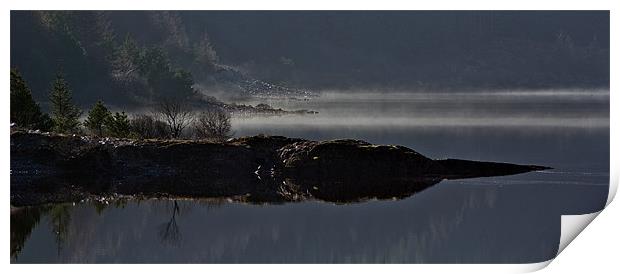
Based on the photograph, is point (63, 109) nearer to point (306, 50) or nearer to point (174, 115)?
point (174, 115)

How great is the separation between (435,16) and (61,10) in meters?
3.63

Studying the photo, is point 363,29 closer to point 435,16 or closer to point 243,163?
point 435,16

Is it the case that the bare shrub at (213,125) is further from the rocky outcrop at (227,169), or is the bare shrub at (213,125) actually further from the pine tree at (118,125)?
the pine tree at (118,125)

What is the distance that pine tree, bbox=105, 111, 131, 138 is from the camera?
1160cm


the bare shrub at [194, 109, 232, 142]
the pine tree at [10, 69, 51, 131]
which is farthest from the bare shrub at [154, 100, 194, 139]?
the pine tree at [10, 69, 51, 131]

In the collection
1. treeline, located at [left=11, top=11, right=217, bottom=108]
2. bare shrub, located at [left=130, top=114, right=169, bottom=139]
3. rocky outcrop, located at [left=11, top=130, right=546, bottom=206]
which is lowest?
rocky outcrop, located at [left=11, top=130, right=546, bottom=206]

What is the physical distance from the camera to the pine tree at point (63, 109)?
36.9 feet

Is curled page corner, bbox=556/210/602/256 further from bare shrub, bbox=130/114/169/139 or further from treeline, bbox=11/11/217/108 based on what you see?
bare shrub, bbox=130/114/169/139

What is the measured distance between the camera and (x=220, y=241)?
34.8 feet

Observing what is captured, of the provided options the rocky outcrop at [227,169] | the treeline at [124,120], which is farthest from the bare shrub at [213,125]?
the rocky outcrop at [227,169]

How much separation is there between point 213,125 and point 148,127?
0.68 m

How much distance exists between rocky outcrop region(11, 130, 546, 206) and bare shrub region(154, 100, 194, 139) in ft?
→ 0.46

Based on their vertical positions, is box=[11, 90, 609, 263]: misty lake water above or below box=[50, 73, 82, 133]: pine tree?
below

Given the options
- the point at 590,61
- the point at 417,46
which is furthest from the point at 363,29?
the point at 590,61
